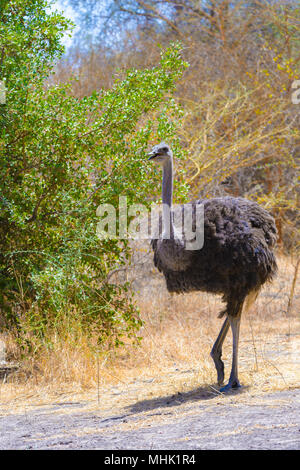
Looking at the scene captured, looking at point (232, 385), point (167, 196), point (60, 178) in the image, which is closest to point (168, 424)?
point (232, 385)

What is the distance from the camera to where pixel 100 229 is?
6340 millimetres

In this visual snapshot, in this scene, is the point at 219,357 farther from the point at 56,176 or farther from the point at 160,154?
the point at 56,176

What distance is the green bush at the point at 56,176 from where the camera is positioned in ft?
19.7

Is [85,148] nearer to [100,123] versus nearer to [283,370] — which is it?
[100,123]

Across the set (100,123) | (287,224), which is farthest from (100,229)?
(287,224)

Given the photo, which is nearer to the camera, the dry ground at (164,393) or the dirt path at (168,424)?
the dirt path at (168,424)

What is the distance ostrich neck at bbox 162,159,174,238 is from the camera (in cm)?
509

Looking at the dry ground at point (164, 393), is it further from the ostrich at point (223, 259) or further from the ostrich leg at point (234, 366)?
the ostrich at point (223, 259)

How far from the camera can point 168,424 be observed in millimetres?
4223

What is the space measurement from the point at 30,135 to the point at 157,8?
918 centimetres

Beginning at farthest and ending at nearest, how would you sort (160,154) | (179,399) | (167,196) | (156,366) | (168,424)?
(156,366)
(160,154)
(167,196)
(179,399)
(168,424)

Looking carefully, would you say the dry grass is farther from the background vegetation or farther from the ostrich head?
the ostrich head

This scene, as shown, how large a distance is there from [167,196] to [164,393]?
60.8 inches

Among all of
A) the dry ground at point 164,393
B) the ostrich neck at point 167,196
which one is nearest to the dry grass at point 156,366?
the dry ground at point 164,393
